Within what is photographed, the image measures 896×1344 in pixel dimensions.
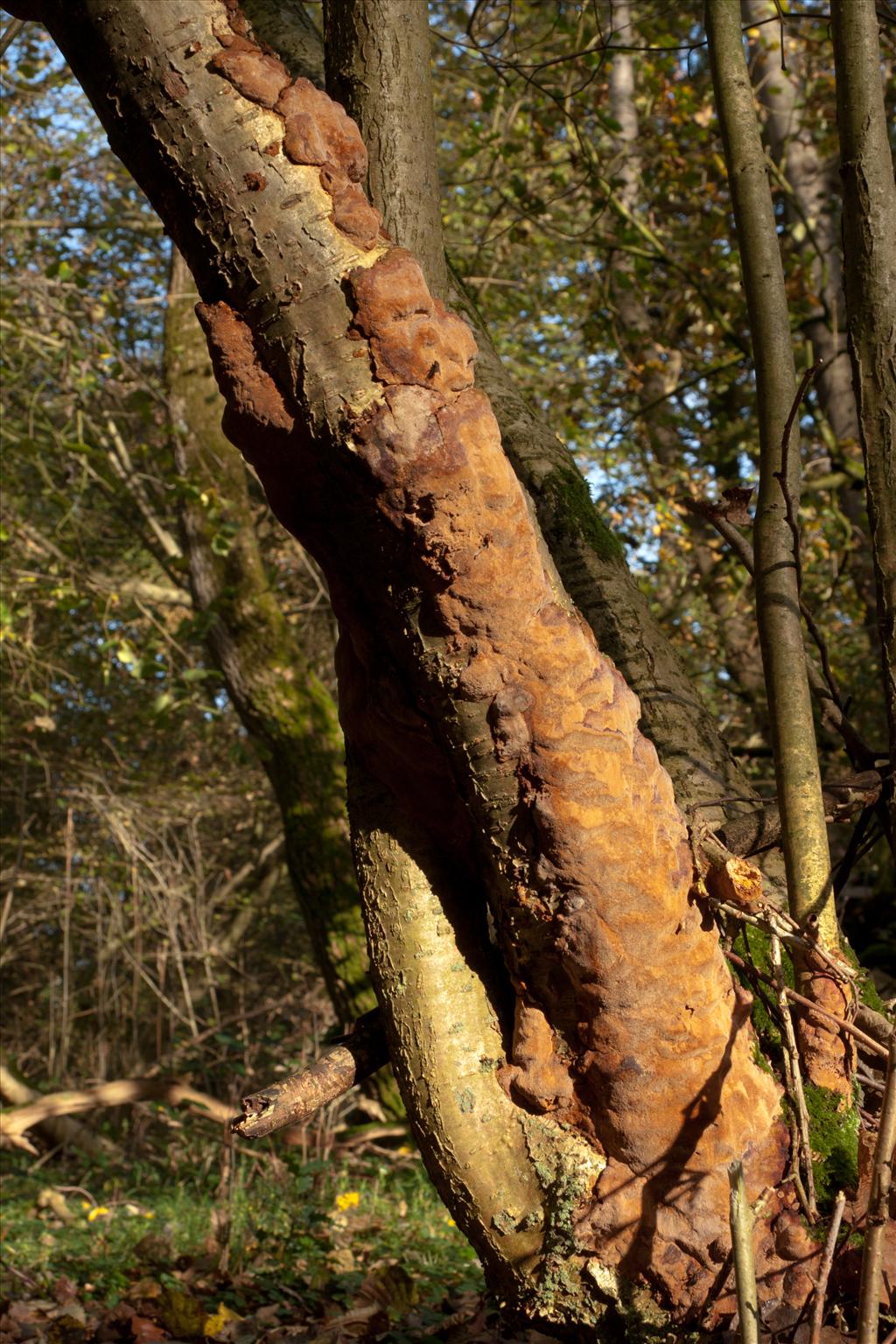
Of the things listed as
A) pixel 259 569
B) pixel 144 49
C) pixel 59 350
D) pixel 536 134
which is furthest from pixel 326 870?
pixel 536 134

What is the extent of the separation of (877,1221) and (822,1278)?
10.6 inches

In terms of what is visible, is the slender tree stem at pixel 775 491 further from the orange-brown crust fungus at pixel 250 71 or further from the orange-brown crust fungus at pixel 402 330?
the orange-brown crust fungus at pixel 250 71

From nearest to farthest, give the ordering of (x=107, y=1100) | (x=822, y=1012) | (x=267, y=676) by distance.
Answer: (x=822, y=1012) → (x=107, y=1100) → (x=267, y=676)

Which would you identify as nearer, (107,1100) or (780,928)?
(780,928)

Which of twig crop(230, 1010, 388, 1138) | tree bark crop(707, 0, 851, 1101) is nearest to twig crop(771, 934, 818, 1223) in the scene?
tree bark crop(707, 0, 851, 1101)

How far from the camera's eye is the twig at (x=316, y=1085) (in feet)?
5.69

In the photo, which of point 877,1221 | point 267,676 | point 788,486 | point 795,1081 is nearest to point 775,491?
point 788,486

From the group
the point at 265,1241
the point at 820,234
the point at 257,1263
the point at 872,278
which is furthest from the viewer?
the point at 820,234

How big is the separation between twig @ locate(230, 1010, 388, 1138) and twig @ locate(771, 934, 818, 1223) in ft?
2.35

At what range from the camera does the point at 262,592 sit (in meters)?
6.87

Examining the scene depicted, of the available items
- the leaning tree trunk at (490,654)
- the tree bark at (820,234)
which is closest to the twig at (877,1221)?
the leaning tree trunk at (490,654)

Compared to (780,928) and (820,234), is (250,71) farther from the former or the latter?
(820,234)

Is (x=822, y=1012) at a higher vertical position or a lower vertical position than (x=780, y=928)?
lower

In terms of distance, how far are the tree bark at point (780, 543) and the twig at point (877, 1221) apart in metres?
0.50
